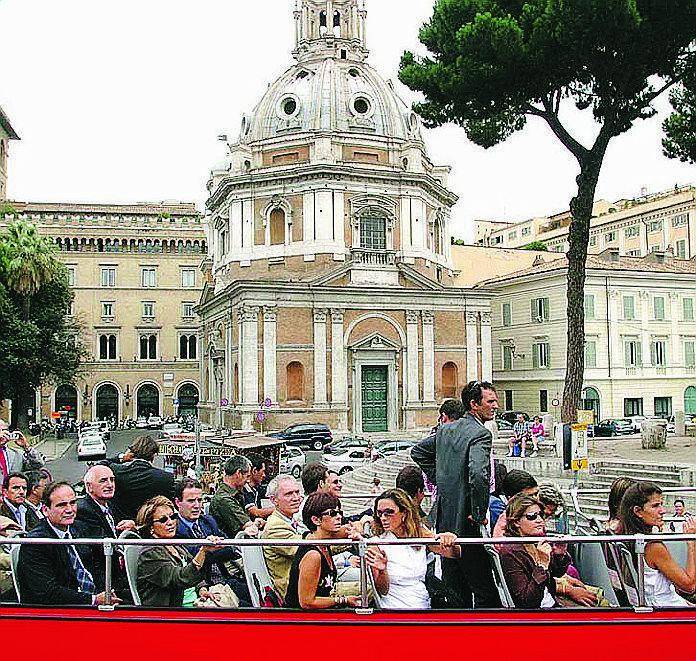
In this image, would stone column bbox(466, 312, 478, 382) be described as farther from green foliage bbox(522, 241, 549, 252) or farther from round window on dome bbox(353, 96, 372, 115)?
green foliage bbox(522, 241, 549, 252)

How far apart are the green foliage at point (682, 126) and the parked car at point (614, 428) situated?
59.8 ft

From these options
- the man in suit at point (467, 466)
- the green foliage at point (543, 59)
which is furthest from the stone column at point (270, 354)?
the man in suit at point (467, 466)

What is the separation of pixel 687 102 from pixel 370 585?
21277 millimetres

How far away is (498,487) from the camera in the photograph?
7.30 m

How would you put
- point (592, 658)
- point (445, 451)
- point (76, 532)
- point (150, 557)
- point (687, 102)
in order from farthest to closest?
point (687, 102), point (445, 451), point (76, 532), point (150, 557), point (592, 658)

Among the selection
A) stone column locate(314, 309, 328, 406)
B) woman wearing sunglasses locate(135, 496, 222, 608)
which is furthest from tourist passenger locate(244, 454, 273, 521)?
stone column locate(314, 309, 328, 406)

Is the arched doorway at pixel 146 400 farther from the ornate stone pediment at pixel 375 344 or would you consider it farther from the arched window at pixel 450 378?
the arched window at pixel 450 378

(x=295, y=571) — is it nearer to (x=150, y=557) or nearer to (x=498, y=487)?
(x=150, y=557)

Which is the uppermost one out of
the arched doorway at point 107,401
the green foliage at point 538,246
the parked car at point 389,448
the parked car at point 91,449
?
the green foliage at point 538,246

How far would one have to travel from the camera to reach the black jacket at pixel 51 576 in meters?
5.14

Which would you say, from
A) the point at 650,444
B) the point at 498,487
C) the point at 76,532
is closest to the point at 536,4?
the point at 650,444

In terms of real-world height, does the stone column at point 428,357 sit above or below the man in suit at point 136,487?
above

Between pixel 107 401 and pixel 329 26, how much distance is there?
3280cm

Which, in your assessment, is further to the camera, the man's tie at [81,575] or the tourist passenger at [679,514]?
the tourist passenger at [679,514]
